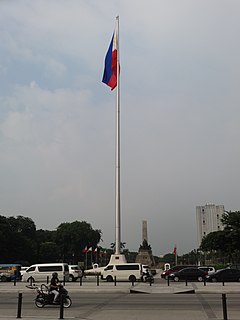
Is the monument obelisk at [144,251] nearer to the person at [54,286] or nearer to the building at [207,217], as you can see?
the person at [54,286]

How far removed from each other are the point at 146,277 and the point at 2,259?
197ft

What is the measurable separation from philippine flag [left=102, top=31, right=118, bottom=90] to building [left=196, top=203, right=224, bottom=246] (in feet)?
435

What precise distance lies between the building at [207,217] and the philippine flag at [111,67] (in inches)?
5224

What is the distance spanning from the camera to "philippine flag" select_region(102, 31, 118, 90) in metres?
39.4

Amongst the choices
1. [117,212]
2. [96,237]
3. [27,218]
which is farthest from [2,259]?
[117,212]

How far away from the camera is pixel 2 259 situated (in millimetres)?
90438

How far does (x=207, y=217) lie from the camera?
546 ft

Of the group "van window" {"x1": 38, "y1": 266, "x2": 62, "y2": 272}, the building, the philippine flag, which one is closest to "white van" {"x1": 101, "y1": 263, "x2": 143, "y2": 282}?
"van window" {"x1": 38, "y1": 266, "x2": 62, "y2": 272}

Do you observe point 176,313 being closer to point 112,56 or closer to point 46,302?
point 46,302

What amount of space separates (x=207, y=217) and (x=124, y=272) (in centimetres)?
13344

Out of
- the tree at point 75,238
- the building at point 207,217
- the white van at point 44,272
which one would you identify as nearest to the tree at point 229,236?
the white van at point 44,272

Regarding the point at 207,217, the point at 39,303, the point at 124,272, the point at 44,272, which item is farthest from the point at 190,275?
the point at 207,217

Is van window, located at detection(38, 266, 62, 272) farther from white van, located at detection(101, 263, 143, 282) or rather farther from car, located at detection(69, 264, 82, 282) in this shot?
white van, located at detection(101, 263, 143, 282)

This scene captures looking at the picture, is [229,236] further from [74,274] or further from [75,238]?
[75,238]
